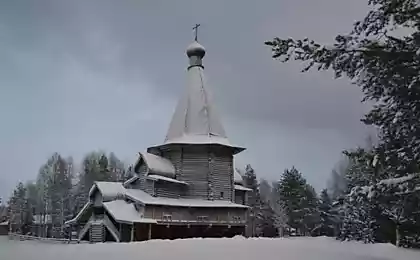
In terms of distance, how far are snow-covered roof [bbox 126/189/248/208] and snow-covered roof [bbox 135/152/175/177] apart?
1.61 metres

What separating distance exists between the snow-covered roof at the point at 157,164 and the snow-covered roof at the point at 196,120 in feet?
4.40

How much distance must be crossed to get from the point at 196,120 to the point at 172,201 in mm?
6169

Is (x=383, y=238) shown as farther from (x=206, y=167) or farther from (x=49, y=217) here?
(x=49, y=217)

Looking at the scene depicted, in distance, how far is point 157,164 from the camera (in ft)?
92.5

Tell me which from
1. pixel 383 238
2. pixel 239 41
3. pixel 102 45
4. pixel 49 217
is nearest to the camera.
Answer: pixel 102 45

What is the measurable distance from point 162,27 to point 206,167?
1824cm

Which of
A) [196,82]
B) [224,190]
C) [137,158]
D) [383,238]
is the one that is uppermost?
[196,82]

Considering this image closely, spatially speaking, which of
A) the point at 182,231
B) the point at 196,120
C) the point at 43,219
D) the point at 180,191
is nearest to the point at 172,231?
the point at 182,231

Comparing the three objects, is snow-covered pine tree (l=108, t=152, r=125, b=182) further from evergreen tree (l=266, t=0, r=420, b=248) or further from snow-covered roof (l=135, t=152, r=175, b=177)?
evergreen tree (l=266, t=0, r=420, b=248)

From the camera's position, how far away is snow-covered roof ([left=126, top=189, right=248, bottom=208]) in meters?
25.6

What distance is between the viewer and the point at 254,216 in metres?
45.5

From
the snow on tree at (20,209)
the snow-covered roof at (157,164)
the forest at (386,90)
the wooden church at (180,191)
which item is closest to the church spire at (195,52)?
the wooden church at (180,191)

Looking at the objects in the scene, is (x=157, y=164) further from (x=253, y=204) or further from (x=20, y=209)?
(x=20, y=209)

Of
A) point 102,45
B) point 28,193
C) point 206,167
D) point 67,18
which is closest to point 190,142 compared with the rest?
point 206,167
